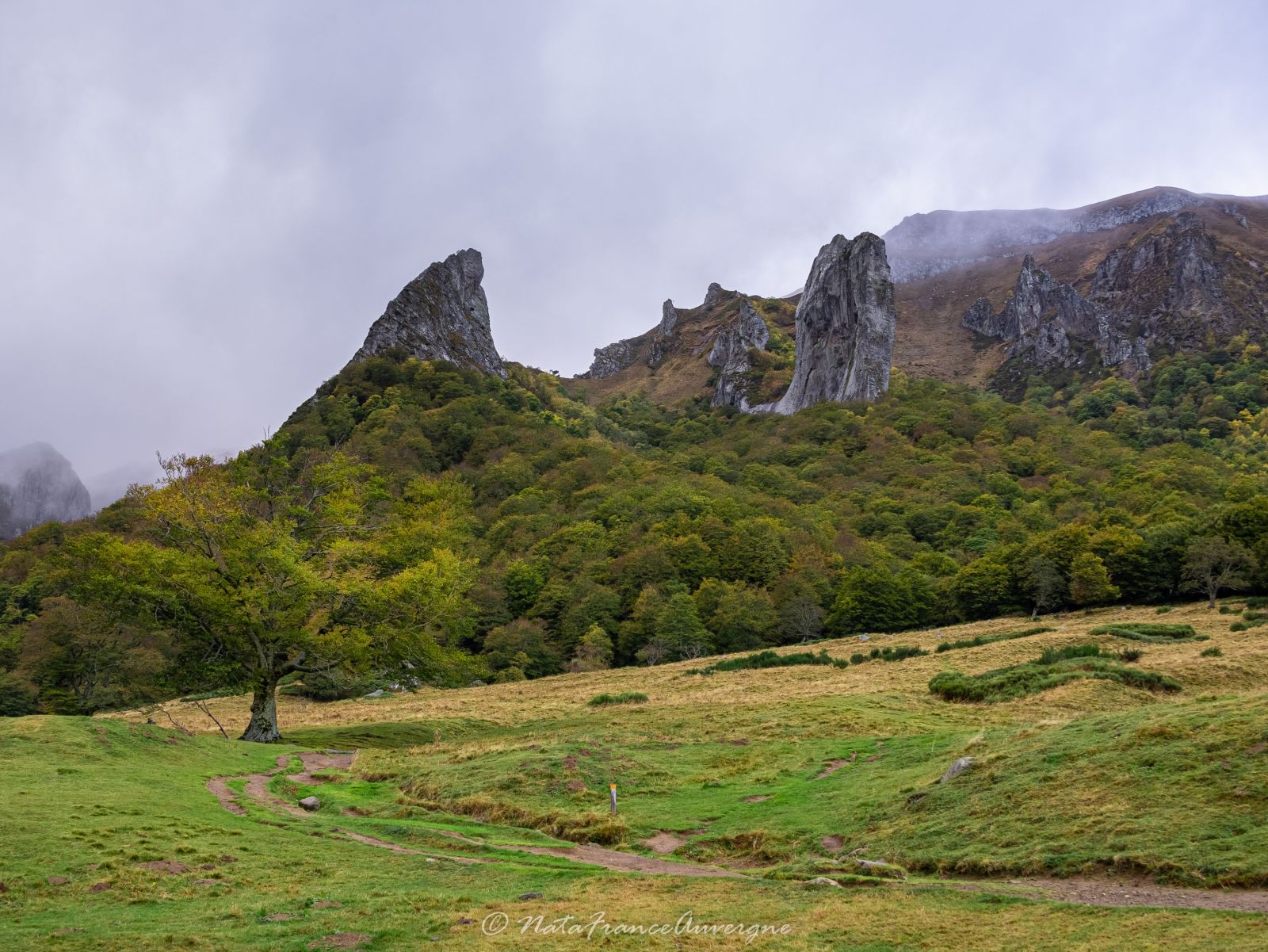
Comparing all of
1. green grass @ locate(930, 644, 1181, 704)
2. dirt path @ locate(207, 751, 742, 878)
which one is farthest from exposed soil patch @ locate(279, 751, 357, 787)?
green grass @ locate(930, 644, 1181, 704)

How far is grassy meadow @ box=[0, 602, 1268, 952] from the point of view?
9195 millimetres

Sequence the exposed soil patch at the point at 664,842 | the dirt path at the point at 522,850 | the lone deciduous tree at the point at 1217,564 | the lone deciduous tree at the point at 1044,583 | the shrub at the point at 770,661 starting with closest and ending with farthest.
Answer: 1. the dirt path at the point at 522,850
2. the exposed soil patch at the point at 664,842
3. the shrub at the point at 770,661
4. the lone deciduous tree at the point at 1217,564
5. the lone deciduous tree at the point at 1044,583

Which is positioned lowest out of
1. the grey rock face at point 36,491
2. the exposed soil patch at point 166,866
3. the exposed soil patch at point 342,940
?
the exposed soil patch at point 342,940

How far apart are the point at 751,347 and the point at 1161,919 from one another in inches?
7313

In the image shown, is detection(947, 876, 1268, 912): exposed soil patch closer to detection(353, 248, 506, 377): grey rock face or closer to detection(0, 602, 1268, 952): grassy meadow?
detection(0, 602, 1268, 952): grassy meadow

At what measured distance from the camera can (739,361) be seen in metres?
187

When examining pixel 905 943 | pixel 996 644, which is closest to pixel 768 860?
pixel 905 943

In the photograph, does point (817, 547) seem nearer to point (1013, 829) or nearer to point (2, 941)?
point (1013, 829)

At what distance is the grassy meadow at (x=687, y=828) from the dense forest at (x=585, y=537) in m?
5.88

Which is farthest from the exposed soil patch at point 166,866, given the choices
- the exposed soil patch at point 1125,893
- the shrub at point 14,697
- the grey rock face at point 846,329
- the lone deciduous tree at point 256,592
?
the grey rock face at point 846,329

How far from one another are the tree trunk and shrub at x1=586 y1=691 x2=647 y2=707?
1282cm

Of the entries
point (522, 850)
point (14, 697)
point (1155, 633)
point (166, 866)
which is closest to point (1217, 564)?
point (1155, 633)

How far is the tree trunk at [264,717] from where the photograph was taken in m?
28.7

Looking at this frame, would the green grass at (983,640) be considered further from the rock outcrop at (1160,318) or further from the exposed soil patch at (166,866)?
the rock outcrop at (1160,318)
